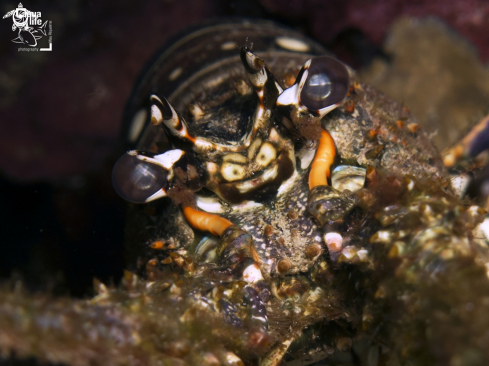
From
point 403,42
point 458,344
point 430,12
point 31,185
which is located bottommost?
point 31,185

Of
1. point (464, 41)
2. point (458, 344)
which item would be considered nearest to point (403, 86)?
point (464, 41)

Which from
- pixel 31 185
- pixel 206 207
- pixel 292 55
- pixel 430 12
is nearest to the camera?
pixel 206 207

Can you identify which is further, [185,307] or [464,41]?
[464,41]

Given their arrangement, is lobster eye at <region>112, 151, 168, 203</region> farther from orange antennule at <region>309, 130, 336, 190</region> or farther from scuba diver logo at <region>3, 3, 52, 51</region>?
scuba diver logo at <region>3, 3, 52, 51</region>

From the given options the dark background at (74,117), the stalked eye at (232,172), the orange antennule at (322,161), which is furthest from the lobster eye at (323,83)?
the dark background at (74,117)

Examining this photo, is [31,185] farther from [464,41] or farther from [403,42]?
[464,41]

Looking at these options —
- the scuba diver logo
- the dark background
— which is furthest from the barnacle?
the scuba diver logo
